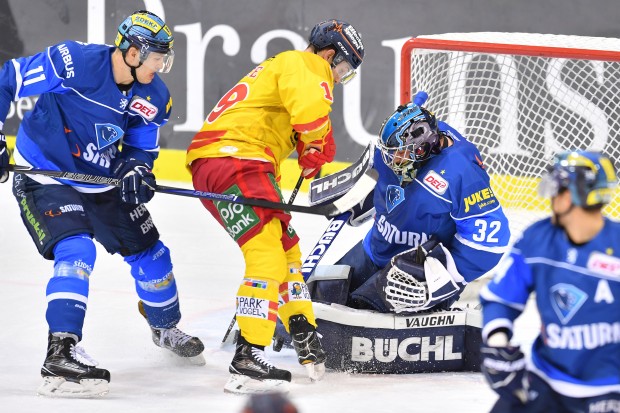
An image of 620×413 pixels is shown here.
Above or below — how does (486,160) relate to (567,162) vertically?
below

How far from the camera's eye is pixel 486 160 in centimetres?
547

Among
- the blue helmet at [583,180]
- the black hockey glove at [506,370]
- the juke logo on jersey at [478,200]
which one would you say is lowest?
the black hockey glove at [506,370]

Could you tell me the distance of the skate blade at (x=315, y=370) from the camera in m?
3.67

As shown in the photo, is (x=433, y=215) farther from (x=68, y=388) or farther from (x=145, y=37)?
(x=68, y=388)

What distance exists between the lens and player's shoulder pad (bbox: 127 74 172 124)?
3.77 metres

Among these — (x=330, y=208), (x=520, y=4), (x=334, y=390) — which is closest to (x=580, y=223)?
(x=334, y=390)

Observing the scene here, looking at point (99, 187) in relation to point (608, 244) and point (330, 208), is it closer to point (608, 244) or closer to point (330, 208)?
point (330, 208)

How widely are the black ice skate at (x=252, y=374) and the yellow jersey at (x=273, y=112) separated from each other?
0.61 m

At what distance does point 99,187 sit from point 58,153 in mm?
176

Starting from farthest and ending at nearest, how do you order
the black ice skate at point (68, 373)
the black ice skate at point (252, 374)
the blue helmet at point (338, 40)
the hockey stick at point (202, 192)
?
the blue helmet at point (338, 40), the hockey stick at point (202, 192), the black ice skate at point (252, 374), the black ice skate at point (68, 373)

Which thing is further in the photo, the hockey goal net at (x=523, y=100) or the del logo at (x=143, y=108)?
the hockey goal net at (x=523, y=100)

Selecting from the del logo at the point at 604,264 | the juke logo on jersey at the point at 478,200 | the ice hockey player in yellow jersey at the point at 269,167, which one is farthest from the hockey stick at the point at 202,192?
the del logo at the point at 604,264

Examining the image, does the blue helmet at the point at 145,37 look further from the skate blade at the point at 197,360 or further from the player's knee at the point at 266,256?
the skate blade at the point at 197,360

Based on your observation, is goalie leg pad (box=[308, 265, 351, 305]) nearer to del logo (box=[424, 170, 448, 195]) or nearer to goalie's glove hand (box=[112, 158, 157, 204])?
del logo (box=[424, 170, 448, 195])
